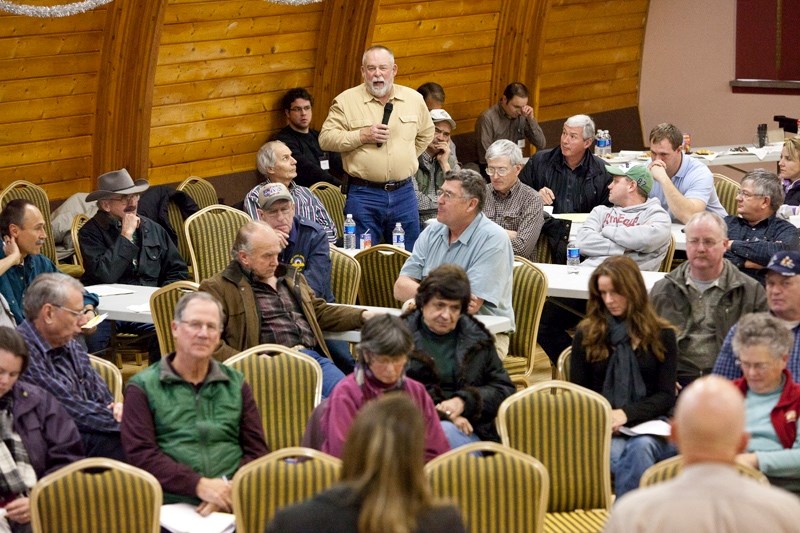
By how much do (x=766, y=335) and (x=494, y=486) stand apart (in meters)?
1.27

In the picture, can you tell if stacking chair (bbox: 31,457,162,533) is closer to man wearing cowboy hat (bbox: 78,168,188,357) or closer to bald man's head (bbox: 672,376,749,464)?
bald man's head (bbox: 672,376,749,464)

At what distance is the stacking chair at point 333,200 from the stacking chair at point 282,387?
4.00 meters

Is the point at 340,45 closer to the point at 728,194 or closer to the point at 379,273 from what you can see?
the point at 728,194

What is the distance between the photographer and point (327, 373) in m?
6.15

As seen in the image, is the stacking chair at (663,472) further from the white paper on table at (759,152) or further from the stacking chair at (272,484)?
the white paper on table at (759,152)

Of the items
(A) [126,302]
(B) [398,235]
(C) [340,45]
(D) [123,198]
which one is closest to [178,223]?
(D) [123,198]

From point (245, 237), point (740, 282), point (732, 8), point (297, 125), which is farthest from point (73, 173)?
point (732, 8)

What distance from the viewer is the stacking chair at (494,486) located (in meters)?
4.32

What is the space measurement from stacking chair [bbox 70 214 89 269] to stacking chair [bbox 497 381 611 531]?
3.87 metres

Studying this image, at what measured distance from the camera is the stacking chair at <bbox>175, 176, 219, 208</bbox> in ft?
32.0

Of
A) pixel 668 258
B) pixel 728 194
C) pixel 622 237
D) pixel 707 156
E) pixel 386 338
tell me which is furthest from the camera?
pixel 707 156

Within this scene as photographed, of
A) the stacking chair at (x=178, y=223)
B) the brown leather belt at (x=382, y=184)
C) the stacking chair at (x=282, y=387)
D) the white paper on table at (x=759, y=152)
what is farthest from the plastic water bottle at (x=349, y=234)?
the white paper on table at (x=759, y=152)

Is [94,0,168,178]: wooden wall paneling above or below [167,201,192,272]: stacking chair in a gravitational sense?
above

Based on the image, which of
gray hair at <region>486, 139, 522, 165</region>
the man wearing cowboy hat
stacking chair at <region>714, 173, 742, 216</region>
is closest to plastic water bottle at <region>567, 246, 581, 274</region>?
gray hair at <region>486, 139, 522, 165</region>
